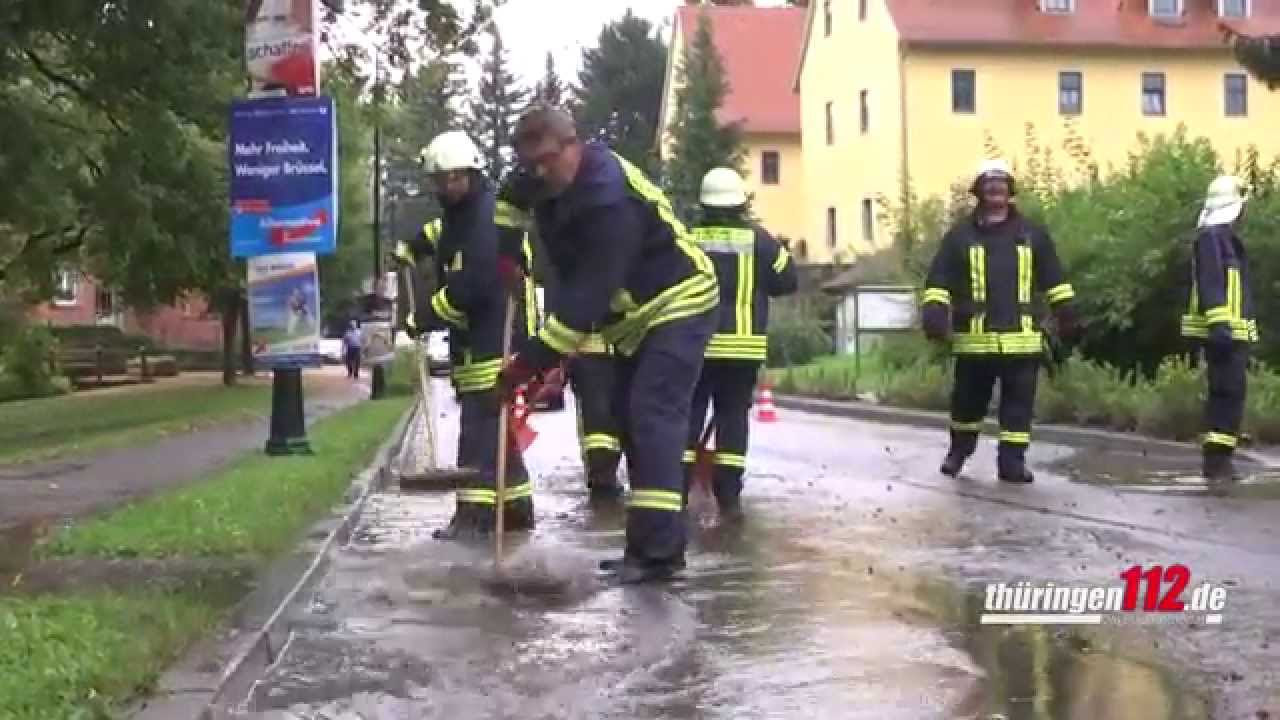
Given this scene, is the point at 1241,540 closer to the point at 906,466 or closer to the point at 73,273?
the point at 906,466

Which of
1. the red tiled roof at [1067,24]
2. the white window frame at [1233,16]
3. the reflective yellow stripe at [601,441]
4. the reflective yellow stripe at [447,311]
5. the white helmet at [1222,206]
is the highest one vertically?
the white window frame at [1233,16]

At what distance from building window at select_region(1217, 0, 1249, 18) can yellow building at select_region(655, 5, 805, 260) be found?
18.5 meters

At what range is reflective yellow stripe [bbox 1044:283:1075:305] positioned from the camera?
41.6ft

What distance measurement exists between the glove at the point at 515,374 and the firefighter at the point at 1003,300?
477cm

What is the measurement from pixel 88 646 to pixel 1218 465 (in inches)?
338

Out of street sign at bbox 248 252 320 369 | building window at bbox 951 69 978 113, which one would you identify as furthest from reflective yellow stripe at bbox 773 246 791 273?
building window at bbox 951 69 978 113

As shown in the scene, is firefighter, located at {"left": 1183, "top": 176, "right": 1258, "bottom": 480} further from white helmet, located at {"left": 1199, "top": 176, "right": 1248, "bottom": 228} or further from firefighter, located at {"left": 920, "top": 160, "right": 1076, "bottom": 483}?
firefighter, located at {"left": 920, "top": 160, "right": 1076, "bottom": 483}

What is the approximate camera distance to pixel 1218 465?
12.7m

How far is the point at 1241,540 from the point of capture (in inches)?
361

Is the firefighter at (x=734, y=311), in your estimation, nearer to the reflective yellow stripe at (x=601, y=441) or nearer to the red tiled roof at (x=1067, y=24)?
the reflective yellow stripe at (x=601, y=441)

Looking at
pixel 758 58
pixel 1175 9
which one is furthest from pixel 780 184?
pixel 1175 9

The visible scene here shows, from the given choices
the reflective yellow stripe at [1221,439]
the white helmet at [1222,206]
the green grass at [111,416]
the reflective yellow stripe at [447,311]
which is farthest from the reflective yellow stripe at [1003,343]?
the green grass at [111,416]

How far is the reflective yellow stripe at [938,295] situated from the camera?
12.7 meters

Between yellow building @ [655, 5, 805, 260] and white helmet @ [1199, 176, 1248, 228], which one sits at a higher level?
yellow building @ [655, 5, 805, 260]
